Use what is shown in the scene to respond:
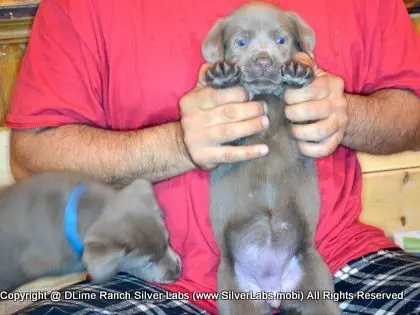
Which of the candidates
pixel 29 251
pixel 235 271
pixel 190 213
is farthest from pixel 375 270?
pixel 29 251

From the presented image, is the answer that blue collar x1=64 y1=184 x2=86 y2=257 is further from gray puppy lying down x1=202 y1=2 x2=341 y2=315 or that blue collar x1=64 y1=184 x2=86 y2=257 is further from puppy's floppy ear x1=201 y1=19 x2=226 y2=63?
puppy's floppy ear x1=201 y1=19 x2=226 y2=63

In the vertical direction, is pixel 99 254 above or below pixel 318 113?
below

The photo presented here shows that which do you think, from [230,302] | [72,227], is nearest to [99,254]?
[72,227]

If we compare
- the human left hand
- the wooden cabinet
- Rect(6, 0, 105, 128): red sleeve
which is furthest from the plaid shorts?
the wooden cabinet

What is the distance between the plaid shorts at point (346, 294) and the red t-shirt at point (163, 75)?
0.05m

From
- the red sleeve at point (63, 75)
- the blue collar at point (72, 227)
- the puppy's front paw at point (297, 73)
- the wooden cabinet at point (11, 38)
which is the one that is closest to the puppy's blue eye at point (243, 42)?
the puppy's front paw at point (297, 73)

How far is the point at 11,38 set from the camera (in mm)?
2170

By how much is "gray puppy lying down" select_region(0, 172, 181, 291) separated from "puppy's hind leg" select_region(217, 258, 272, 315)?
166mm

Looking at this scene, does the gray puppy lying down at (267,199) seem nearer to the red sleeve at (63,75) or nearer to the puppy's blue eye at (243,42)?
the puppy's blue eye at (243,42)

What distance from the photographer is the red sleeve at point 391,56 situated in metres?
1.52

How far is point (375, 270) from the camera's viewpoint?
53.2 inches

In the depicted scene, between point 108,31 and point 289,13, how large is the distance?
41 cm

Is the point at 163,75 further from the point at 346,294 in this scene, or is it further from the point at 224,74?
the point at 346,294

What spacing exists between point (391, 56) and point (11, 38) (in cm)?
133
